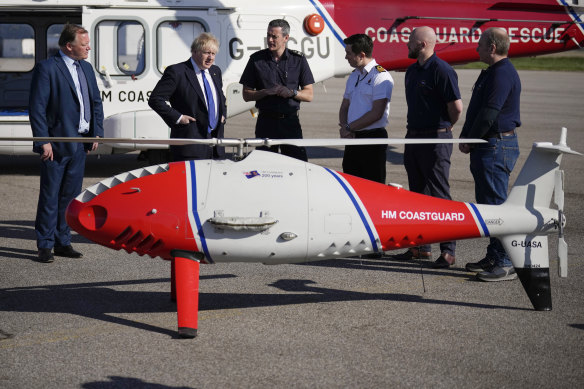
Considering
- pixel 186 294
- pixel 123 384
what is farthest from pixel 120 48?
pixel 123 384

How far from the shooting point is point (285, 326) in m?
6.13

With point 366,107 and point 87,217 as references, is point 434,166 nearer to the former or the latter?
point 366,107

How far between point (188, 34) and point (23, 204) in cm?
373

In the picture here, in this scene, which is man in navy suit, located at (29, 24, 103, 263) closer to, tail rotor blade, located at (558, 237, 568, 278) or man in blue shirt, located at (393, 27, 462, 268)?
man in blue shirt, located at (393, 27, 462, 268)

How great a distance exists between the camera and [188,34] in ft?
40.7

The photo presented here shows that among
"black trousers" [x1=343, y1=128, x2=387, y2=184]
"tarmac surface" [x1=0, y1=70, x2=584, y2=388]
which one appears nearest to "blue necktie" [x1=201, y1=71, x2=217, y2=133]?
"tarmac surface" [x1=0, y1=70, x2=584, y2=388]

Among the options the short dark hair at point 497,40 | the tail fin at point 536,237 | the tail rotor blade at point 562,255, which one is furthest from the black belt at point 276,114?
the tail rotor blade at point 562,255

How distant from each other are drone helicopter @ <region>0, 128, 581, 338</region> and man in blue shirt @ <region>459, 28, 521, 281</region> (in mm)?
962

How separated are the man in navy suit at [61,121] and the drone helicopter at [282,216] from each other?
1845 millimetres

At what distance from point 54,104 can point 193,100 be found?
4.64 ft

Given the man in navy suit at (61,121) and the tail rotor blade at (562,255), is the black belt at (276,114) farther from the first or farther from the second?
the tail rotor blade at (562,255)

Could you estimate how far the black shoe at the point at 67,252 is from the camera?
8125 mm

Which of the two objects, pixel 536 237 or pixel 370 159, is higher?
pixel 370 159

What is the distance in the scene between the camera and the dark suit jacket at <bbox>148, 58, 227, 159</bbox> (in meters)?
7.58
